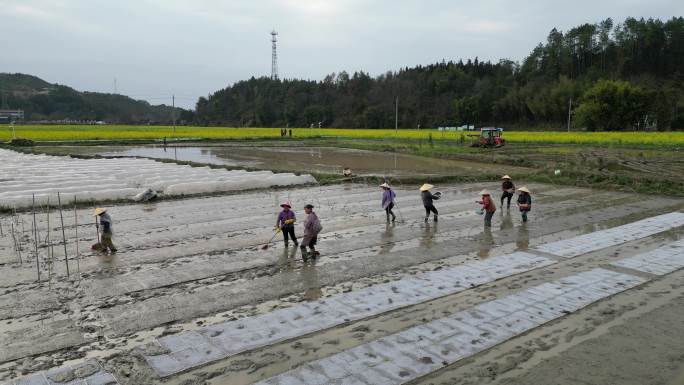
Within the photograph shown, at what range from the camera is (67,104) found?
116 metres

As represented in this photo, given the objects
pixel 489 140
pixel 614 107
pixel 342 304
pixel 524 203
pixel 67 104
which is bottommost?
pixel 342 304

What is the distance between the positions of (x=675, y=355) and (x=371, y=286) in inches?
146

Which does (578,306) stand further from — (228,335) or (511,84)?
(511,84)

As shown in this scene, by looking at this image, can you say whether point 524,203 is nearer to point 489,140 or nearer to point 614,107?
point 489,140

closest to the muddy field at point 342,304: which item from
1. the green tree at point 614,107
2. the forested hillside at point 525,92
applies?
the green tree at point 614,107

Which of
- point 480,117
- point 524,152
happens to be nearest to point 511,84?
point 480,117

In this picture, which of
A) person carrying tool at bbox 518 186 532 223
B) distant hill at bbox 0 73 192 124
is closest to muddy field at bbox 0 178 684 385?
person carrying tool at bbox 518 186 532 223

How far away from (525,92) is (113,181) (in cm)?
6669

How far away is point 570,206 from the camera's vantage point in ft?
46.9

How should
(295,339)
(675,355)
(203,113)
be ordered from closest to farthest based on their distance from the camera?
(675,355)
(295,339)
(203,113)

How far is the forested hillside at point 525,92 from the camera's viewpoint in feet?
168

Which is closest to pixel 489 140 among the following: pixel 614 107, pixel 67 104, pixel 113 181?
pixel 614 107

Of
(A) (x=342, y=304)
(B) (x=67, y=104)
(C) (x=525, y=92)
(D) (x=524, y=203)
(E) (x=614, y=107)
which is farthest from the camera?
(B) (x=67, y=104)

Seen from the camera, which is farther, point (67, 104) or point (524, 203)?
point (67, 104)
